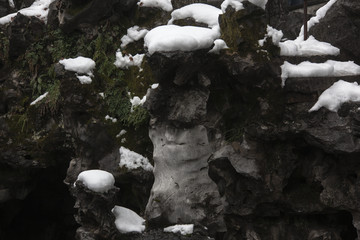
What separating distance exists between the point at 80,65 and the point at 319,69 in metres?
5.37

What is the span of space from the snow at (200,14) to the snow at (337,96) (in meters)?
3.09

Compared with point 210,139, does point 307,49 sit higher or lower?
higher

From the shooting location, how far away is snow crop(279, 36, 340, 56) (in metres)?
8.23

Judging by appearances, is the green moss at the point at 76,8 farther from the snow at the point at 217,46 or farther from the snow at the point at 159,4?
the snow at the point at 217,46

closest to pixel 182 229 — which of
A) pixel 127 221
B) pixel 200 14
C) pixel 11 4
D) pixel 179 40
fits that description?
pixel 127 221

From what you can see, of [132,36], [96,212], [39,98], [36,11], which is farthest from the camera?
[36,11]

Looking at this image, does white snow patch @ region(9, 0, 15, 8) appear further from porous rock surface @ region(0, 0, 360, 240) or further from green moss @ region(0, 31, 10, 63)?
porous rock surface @ region(0, 0, 360, 240)

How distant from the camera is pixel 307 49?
841 centimetres

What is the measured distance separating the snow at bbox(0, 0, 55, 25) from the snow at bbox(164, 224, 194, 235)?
7112 mm

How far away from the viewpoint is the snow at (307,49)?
8234 mm

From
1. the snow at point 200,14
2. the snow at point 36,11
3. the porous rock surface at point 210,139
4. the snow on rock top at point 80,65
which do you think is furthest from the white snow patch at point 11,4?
the snow at point 200,14

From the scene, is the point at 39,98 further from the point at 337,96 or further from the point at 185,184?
the point at 337,96

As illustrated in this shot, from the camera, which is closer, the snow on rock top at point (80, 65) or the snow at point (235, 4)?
the snow at point (235, 4)

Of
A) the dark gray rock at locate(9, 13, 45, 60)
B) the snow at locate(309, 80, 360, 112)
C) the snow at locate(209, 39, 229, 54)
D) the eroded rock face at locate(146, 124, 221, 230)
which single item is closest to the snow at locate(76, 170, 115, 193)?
the eroded rock face at locate(146, 124, 221, 230)
